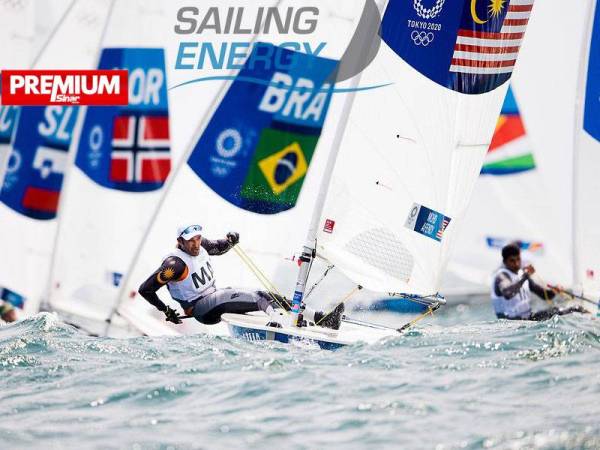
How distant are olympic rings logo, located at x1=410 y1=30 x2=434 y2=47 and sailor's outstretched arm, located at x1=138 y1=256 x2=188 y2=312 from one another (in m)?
2.66

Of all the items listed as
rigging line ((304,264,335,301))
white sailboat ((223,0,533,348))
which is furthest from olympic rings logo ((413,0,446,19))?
rigging line ((304,264,335,301))

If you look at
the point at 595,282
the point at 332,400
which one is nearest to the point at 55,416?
the point at 332,400

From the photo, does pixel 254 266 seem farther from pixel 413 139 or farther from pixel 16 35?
pixel 16 35

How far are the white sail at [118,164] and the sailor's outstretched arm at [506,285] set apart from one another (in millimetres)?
3360

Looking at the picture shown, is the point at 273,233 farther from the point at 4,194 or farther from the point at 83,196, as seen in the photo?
the point at 4,194

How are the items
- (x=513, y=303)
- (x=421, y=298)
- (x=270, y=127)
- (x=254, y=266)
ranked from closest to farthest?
(x=421, y=298), (x=254, y=266), (x=270, y=127), (x=513, y=303)

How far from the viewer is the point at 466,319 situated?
14.7 metres

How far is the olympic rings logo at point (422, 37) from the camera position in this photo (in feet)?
30.9

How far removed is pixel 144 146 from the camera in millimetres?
12125

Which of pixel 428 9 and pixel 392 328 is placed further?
pixel 392 328

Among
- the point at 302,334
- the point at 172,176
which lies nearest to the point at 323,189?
the point at 302,334

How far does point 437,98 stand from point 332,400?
3.29 metres

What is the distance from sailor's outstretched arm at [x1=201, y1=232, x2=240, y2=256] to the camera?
1092 centimetres

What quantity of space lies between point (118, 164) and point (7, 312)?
2136 millimetres
